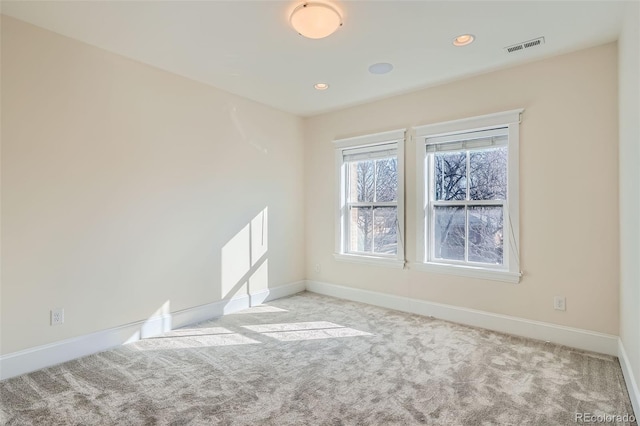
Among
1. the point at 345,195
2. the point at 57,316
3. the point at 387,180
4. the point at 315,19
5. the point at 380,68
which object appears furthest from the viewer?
the point at 345,195

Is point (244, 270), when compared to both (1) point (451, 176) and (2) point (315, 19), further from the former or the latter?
(2) point (315, 19)

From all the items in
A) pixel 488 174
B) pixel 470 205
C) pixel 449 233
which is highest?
pixel 488 174

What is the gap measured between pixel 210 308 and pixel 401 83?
3357mm

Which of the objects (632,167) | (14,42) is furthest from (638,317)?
(14,42)

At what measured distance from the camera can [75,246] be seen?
2.81m

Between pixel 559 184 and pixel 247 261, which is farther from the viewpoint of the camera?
pixel 247 261

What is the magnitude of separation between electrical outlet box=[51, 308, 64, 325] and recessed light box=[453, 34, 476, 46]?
13.0 ft

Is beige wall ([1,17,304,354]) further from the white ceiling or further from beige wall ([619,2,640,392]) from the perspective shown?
beige wall ([619,2,640,392])

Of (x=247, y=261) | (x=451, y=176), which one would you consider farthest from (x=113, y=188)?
(x=451, y=176)

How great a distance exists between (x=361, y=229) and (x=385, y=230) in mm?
392

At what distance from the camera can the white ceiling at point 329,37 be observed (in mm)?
2371

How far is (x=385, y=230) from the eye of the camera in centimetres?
439

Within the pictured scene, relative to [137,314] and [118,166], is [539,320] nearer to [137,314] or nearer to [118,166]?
[137,314]

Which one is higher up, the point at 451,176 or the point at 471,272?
the point at 451,176
